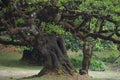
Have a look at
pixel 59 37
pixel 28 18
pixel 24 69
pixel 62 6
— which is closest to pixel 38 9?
pixel 28 18

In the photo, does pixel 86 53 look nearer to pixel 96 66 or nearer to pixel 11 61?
pixel 96 66

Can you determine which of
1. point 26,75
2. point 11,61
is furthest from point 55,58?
point 11,61

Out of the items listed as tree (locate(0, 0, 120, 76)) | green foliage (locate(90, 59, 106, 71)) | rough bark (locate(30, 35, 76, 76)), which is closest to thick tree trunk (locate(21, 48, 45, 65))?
green foliage (locate(90, 59, 106, 71))

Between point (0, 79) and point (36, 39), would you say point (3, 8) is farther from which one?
point (0, 79)

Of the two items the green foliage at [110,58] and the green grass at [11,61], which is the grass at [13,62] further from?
the green foliage at [110,58]

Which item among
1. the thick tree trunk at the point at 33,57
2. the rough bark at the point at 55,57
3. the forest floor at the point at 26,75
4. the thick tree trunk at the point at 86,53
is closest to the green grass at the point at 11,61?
the thick tree trunk at the point at 33,57

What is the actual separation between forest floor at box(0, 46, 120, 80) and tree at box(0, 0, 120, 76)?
4.17 ft

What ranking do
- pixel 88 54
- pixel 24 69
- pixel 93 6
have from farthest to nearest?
1. pixel 24 69
2. pixel 88 54
3. pixel 93 6

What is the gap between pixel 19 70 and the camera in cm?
2481

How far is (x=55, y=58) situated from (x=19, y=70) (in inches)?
238

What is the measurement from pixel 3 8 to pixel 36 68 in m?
10.8

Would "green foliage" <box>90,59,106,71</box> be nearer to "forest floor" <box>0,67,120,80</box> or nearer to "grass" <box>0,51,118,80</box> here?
"forest floor" <box>0,67,120,80</box>

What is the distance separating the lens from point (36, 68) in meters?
26.6

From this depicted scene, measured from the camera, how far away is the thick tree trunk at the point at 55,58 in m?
19.1
